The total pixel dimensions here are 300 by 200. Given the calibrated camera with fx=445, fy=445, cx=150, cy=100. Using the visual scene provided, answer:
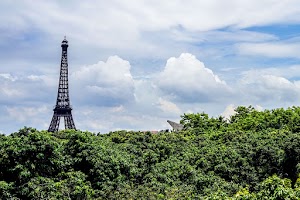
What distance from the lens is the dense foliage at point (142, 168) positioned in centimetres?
1903

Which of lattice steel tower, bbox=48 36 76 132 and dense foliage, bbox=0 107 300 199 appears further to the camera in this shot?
lattice steel tower, bbox=48 36 76 132

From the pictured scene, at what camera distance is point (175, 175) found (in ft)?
81.6

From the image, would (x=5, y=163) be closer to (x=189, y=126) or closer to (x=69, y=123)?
(x=189, y=126)

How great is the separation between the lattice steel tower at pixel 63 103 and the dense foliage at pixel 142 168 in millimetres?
22991

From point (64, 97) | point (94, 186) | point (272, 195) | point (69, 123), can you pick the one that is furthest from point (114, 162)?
point (64, 97)

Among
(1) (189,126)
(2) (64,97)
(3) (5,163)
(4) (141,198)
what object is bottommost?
(4) (141,198)

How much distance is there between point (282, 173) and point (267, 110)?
61.5 feet

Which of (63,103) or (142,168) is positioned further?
(63,103)

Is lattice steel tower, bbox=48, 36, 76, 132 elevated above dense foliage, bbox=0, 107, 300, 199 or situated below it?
above

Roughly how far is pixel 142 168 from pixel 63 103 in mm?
35031

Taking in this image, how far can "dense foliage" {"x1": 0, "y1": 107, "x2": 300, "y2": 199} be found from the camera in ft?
62.4

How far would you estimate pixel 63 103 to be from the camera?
59.4 metres

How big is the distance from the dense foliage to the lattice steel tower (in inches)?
905

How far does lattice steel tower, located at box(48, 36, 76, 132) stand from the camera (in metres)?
56.2
